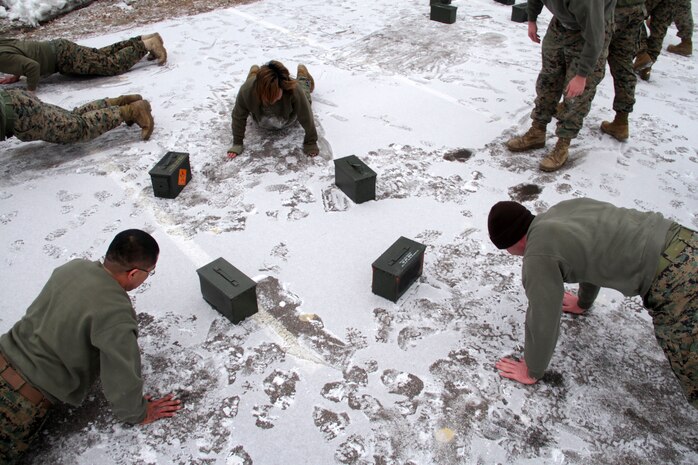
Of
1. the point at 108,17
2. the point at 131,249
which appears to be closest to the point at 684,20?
the point at 131,249

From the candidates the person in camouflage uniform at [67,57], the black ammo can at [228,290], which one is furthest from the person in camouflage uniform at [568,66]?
the person in camouflage uniform at [67,57]

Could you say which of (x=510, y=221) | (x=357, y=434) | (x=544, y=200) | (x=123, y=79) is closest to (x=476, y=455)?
(x=357, y=434)

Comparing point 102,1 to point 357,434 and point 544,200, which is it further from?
point 357,434

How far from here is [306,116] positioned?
10.9 ft

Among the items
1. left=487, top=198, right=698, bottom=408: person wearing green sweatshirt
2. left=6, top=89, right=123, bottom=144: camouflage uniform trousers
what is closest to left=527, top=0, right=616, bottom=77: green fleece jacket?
left=487, top=198, right=698, bottom=408: person wearing green sweatshirt

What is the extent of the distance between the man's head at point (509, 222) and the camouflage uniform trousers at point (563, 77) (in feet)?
5.31

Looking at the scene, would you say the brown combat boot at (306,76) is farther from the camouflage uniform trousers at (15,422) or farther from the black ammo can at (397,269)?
the camouflage uniform trousers at (15,422)

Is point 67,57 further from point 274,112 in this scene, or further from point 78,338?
point 78,338

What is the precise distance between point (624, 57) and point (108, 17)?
569 cm

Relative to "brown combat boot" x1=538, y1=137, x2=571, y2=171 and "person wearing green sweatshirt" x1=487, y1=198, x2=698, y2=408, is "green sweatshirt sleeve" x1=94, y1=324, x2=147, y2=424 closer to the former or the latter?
"person wearing green sweatshirt" x1=487, y1=198, x2=698, y2=408

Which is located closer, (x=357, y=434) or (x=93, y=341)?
(x=93, y=341)

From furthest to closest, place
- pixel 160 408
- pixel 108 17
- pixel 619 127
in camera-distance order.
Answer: pixel 108 17 < pixel 619 127 < pixel 160 408

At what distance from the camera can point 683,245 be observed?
5.42 feet

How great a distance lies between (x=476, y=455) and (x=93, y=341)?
1.37 meters
